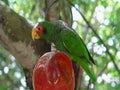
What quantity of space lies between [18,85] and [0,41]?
1.76m

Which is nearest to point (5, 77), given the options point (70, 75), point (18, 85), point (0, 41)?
point (18, 85)

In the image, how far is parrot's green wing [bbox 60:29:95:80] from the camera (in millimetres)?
987

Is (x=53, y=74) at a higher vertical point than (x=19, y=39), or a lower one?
lower

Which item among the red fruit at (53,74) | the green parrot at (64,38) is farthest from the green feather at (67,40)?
the red fruit at (53,74)

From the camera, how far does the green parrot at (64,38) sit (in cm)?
98

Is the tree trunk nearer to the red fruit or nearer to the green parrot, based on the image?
the green parrot

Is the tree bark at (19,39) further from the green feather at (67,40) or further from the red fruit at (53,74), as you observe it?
the red fruit at (53,74)

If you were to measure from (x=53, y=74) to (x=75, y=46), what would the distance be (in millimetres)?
182

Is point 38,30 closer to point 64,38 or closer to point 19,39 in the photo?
point 64,38

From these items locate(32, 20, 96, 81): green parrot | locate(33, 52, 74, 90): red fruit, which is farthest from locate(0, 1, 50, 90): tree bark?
locate(33, 52, 74, 90): red fruit

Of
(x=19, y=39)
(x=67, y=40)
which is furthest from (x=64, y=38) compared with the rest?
(x=19, y=39)

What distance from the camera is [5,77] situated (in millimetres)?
2994

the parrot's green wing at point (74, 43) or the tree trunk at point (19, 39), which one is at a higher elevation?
the tree trunk at point (19, 39)

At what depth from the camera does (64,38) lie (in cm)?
104
